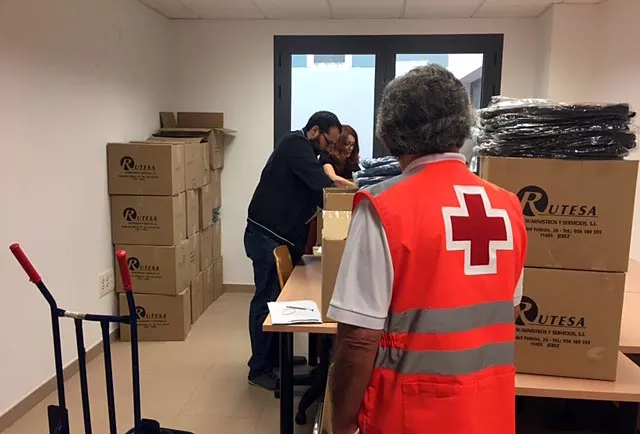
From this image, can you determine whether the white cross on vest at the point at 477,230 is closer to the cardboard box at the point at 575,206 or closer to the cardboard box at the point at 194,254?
the cardboard box at the point at 575,206

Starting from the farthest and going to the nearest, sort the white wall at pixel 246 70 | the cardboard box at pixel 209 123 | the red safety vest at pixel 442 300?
the cardboard box at pixel 209 123
the white wall at pixel 246 70
the red safety vest at pixel 442 300

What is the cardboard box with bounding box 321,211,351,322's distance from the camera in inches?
77.1

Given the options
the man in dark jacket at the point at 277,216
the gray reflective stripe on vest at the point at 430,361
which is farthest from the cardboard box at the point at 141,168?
the gray reflective stripe on vest at the point at 430,361

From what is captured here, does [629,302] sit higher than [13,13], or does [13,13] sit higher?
[13,13]

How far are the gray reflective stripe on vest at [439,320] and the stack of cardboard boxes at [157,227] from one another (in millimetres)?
2833

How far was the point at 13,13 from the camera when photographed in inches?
105

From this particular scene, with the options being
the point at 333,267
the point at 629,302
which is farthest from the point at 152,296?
the point at 629,302

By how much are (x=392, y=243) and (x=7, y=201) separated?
2.30 m

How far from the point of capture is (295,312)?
7.01ft

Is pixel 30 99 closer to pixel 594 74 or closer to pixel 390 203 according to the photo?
pixel 390 203

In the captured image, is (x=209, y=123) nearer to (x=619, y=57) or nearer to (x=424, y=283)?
(x=619, y=57)

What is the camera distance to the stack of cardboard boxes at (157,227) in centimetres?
366

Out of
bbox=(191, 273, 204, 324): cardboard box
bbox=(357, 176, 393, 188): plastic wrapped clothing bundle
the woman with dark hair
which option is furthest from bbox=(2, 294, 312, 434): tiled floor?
the woman with dark hair

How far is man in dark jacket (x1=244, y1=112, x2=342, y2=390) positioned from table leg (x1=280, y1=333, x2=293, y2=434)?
34.0 inches
